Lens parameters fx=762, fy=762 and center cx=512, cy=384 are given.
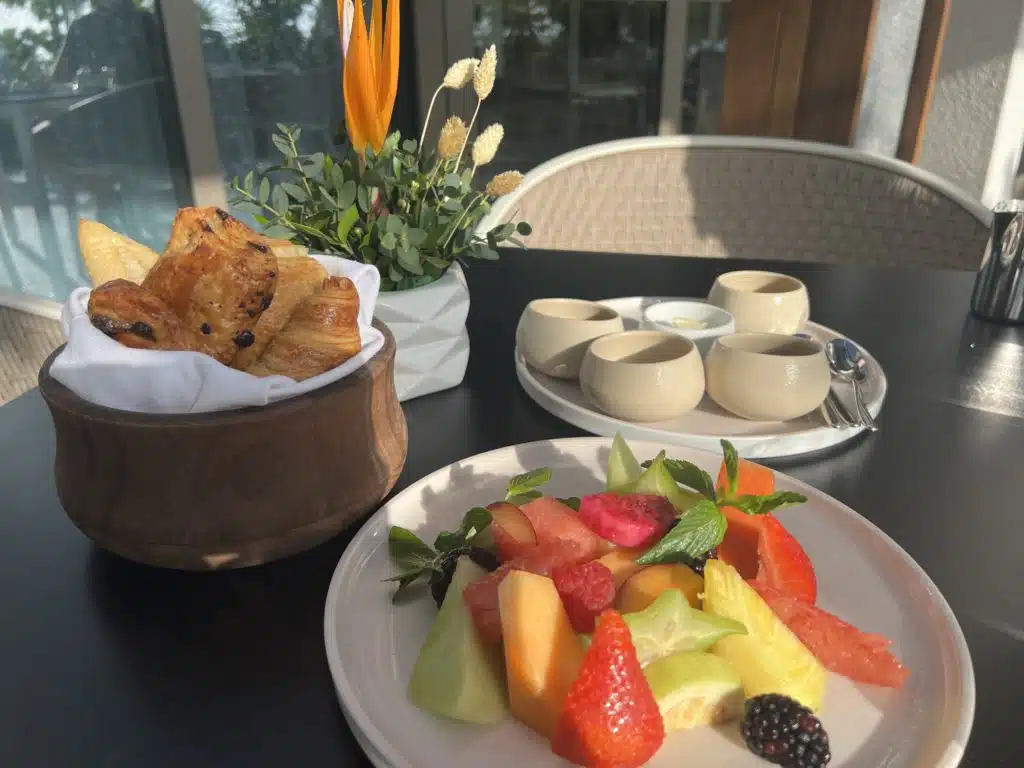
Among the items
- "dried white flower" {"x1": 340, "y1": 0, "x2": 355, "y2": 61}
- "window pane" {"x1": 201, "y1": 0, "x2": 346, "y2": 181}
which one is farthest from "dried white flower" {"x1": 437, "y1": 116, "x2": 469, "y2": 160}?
"window pane" {"x1": 201, "y1": 0, "x2": 346, "y2": 181}

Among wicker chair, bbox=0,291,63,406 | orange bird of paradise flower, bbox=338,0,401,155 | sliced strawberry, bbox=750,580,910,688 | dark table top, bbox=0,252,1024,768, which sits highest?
orange bird of paradise flower, bbox=338,0,401,155

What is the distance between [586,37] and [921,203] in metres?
1.85

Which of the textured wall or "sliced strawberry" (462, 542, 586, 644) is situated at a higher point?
the textured wall

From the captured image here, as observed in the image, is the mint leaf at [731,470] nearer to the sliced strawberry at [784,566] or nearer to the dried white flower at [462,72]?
the sliced strawberry at [784,566]

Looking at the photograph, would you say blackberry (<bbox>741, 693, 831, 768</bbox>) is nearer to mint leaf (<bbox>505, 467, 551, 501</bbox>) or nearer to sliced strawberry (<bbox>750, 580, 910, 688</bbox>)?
sliced strawberry (<bbox>750, 580, 910, 688</bbox>)

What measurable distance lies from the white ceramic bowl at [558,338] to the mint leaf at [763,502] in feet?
1.06

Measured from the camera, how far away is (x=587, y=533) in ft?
1.69

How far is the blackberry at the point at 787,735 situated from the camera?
39 centimetres

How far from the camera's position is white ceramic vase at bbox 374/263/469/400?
2.44 feet

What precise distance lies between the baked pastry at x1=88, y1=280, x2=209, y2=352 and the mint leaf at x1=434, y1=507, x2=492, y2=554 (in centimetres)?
22

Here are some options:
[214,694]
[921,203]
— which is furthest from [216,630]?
[921,203]

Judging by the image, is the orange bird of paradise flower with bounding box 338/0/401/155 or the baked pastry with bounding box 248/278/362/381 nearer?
the baked pastry with bounding box 248/278/362/381

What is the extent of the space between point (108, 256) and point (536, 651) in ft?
1.54

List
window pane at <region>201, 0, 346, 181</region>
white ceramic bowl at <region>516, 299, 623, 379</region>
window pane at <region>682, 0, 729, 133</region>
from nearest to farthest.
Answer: white ceramic bowl at <region>516, 299, 623, 379</region>, window pane at <region>201, 0, 346, 181</region>, window pane at <region>682, 0, 729, 133</region>
